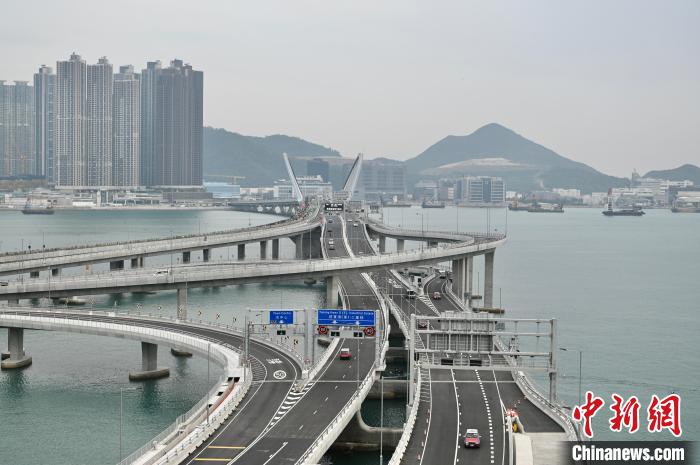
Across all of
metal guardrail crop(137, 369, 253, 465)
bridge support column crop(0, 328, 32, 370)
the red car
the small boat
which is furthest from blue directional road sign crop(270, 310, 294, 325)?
the small boat

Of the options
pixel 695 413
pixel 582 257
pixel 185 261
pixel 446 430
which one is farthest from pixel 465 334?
pixel 582 257

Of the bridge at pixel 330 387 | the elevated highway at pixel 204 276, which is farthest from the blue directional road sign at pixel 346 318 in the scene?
the elevated highway at pixel 204 276

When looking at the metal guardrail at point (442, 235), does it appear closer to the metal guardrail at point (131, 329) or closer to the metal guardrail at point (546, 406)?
the metal guardrail at point (131, 329)

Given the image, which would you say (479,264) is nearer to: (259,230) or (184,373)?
(259,230)

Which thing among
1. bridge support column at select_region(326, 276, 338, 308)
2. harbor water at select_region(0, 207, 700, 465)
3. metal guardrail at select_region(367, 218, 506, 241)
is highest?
metal guardrail at select_region(367, 218, 506, 241)

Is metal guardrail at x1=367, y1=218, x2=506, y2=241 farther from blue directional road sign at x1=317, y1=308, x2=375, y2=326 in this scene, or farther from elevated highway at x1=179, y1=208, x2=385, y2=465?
elevated highway at x1=179, y1=208, x2=385, y2=465

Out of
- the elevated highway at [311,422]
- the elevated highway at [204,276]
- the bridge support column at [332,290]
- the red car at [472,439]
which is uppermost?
the elevated highway at [204,276]

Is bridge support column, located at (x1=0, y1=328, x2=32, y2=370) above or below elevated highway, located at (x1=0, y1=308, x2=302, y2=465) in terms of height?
below
